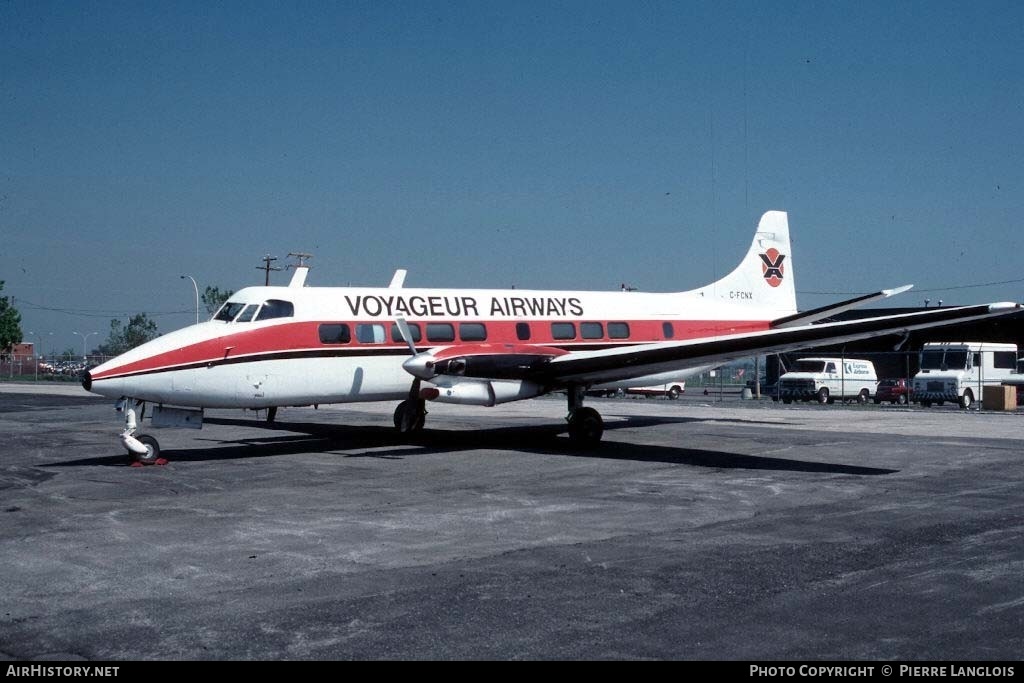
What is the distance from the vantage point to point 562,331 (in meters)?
22.9

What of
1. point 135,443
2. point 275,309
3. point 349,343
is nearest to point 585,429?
point 349,343

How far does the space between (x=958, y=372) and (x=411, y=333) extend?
33.7m

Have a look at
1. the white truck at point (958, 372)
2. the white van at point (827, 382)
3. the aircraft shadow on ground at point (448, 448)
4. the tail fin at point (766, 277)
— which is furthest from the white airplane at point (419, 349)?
the white van at point (827, 382)

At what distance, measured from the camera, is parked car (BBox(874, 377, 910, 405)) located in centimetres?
4925

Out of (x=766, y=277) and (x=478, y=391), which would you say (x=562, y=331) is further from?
(x=766, y=277)

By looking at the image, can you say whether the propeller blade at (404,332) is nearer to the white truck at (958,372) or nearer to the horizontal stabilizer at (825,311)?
the horizontal stabilizer at (825,311)

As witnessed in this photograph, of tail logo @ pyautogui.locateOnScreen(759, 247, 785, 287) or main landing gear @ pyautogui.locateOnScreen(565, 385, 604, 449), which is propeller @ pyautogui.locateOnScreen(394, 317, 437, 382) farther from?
tail logo @ pyautogui.locateOnScreen(759, 247, 785, 287)

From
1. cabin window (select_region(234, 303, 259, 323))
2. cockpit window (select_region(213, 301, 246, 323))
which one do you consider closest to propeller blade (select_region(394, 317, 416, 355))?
cabin window (select_region(234, 303, 259, 323))

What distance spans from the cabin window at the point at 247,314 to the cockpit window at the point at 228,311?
0.10 metres

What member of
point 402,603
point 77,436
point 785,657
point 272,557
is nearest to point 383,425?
point 77,436

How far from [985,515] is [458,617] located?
302 inches

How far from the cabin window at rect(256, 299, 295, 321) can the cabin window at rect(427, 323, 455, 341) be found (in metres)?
3.20

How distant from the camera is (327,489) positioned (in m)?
14.3

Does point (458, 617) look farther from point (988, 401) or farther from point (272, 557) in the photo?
point (988, 401)
